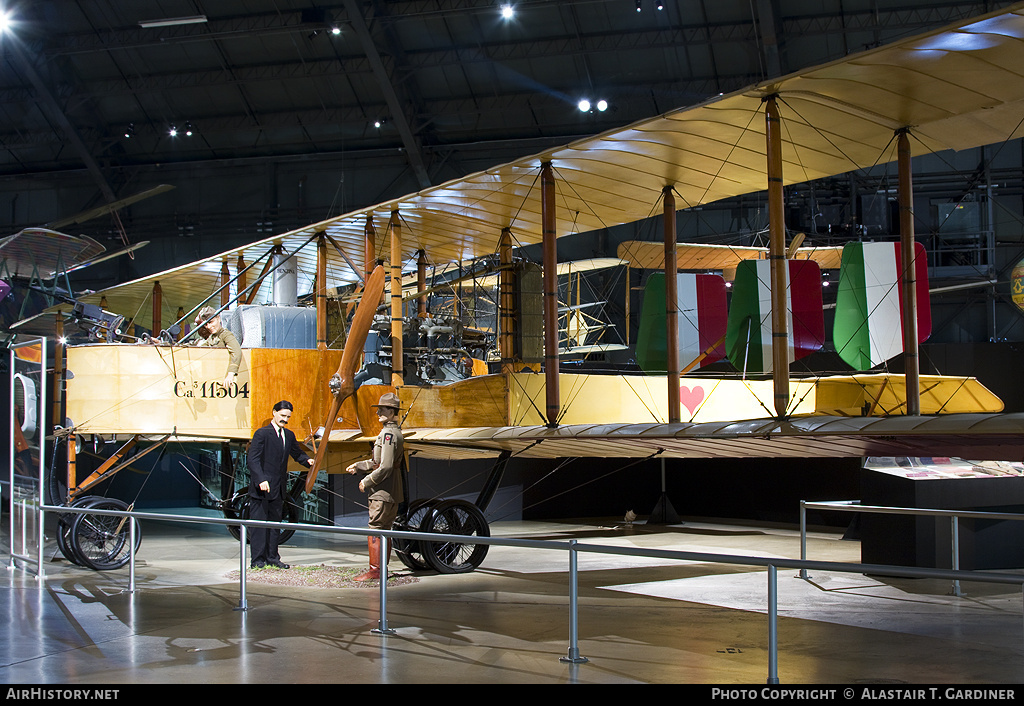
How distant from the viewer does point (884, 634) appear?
562cm

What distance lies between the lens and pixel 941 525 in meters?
8.20

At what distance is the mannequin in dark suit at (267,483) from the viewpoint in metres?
8.14

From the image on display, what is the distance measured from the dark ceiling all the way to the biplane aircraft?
8415mm

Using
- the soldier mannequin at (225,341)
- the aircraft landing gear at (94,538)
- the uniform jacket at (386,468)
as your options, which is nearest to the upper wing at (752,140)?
the soldier mannequin at (225,341)

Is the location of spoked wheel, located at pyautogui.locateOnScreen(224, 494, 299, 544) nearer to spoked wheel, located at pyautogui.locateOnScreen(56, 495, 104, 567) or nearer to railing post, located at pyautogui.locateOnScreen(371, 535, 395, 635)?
spoked wheel, located at pyautogui.locateOnScreen(56, 495, 104, 567)

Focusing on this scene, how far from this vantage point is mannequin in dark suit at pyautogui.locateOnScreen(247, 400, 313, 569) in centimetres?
814

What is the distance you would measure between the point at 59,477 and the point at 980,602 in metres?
9.67

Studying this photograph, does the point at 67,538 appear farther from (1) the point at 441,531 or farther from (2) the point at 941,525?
(2) the point at 941,525

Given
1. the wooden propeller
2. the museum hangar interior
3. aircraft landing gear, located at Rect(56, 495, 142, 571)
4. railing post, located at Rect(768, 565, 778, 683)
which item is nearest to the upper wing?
the wooden propeller

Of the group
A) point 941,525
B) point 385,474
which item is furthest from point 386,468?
point 941,525

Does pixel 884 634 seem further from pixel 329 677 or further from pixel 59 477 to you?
pixel 59 477

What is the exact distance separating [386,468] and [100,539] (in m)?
3.35

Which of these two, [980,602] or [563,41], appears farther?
[563,41]
